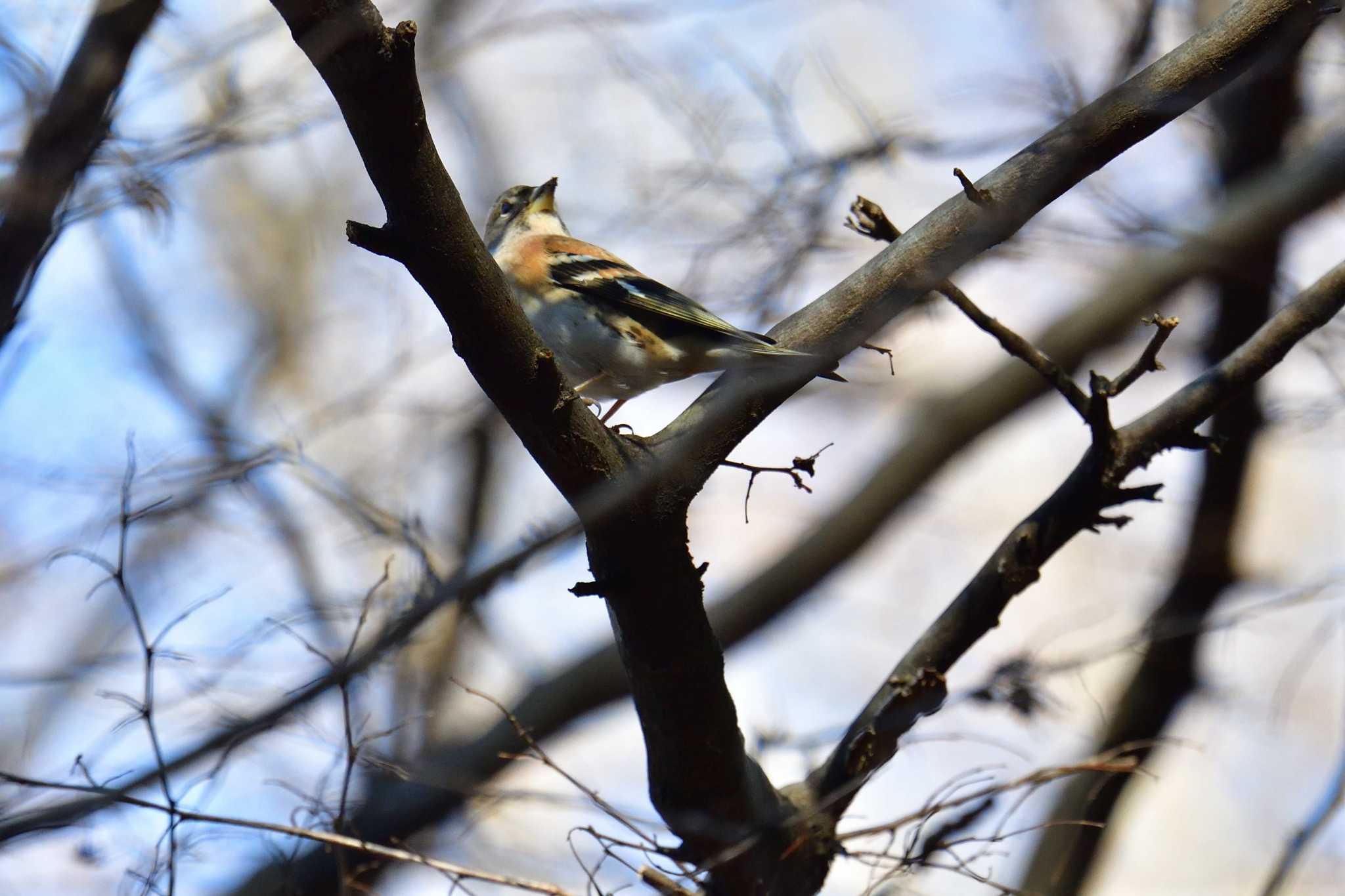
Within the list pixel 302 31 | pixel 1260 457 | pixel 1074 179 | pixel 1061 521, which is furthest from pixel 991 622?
pixel 1260 457

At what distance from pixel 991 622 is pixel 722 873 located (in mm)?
1297

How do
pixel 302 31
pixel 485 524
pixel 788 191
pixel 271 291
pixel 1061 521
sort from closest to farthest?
pixel 302 31, pixel 1061 521, pixel 788 191, pixel 485 524, pixel 271 291

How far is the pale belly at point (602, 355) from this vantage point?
15.5ft

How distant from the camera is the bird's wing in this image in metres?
4.59

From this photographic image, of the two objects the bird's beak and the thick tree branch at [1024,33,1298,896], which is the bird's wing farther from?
the thick tree branch at [1024,33,1298,896]

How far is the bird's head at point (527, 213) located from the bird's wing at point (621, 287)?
1149 mm

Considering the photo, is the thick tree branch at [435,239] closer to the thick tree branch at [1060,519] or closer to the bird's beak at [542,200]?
the thick tree branch at [1060,519]

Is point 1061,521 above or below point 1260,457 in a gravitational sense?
below

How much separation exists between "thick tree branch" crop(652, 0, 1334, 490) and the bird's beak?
141 inches

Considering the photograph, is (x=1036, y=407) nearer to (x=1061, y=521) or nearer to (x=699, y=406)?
(x=1061, y=521)

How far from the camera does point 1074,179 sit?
341cm

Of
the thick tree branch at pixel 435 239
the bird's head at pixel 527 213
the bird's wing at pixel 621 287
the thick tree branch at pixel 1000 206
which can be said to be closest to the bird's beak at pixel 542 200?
the bird's head at pixel 527 213

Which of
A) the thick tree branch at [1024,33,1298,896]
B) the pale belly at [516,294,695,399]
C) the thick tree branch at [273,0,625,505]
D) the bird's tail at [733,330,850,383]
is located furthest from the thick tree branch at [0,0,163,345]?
the thick tree branch at [1024,33,1298,896]

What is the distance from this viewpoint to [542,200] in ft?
22.9
